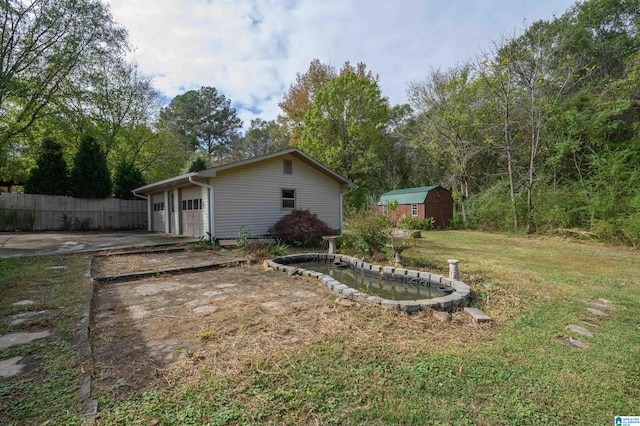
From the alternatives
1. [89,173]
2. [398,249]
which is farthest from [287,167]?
[89,173]

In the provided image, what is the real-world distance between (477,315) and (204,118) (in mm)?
31209

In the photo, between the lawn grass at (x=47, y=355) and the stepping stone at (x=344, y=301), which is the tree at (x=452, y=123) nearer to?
the stepping stone at (x=344, y=301)

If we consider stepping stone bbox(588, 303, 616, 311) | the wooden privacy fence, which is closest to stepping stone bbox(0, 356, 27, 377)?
stepping stone bbox(588, 303, 616, 311)

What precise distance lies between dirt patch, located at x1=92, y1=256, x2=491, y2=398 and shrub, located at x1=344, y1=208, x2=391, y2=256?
9.00 feet

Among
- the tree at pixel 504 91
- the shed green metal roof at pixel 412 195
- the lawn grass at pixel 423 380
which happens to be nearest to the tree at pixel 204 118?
the shed green metal roof at pixel 412 195

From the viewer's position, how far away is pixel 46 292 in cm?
416

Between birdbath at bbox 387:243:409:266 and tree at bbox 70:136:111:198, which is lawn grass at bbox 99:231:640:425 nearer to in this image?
birdbath at bbox 387:243:409:266

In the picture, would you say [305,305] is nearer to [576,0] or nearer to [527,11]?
[527,11]

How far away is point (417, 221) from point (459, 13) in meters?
10.3

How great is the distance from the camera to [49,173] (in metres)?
14.0

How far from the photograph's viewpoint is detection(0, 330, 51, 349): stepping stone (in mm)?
2582

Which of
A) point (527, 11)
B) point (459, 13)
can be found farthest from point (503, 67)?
point (459, 13)

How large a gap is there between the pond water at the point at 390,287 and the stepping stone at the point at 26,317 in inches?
166

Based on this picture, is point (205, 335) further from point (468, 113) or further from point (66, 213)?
point (468, 113)
